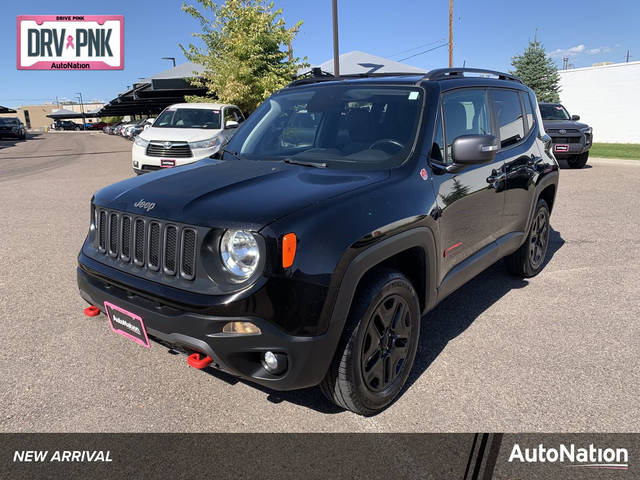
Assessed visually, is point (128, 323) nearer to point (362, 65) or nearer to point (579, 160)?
Result: point (579, 160)

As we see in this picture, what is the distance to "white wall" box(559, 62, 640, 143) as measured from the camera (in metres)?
31.3

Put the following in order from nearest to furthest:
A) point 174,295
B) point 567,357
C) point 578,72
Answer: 1. point 174,295
2. point 567,357
3. point 578,72

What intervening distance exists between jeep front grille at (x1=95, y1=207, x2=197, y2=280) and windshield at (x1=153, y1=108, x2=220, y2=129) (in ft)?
33.2

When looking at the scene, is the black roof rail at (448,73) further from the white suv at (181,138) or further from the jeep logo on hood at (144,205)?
the white suv at (181,138)

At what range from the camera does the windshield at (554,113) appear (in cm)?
1535

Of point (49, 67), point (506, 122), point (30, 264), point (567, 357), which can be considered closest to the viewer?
point (567, 357)

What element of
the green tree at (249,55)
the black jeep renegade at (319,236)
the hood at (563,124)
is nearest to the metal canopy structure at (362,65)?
the green tree at (249,55)

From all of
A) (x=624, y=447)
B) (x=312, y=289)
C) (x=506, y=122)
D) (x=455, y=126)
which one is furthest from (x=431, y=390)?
(x=506, y=122)

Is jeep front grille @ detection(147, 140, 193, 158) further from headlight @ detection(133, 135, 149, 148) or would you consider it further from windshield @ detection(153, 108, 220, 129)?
windshield @ detection(153, 108, 220, 129)

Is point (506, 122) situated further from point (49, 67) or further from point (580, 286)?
point (49, 67)

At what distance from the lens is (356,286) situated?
2484 mm

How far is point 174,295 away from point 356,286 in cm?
89

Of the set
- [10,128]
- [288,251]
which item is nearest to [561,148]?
[288,251]

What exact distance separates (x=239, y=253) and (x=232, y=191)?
0.45 m
